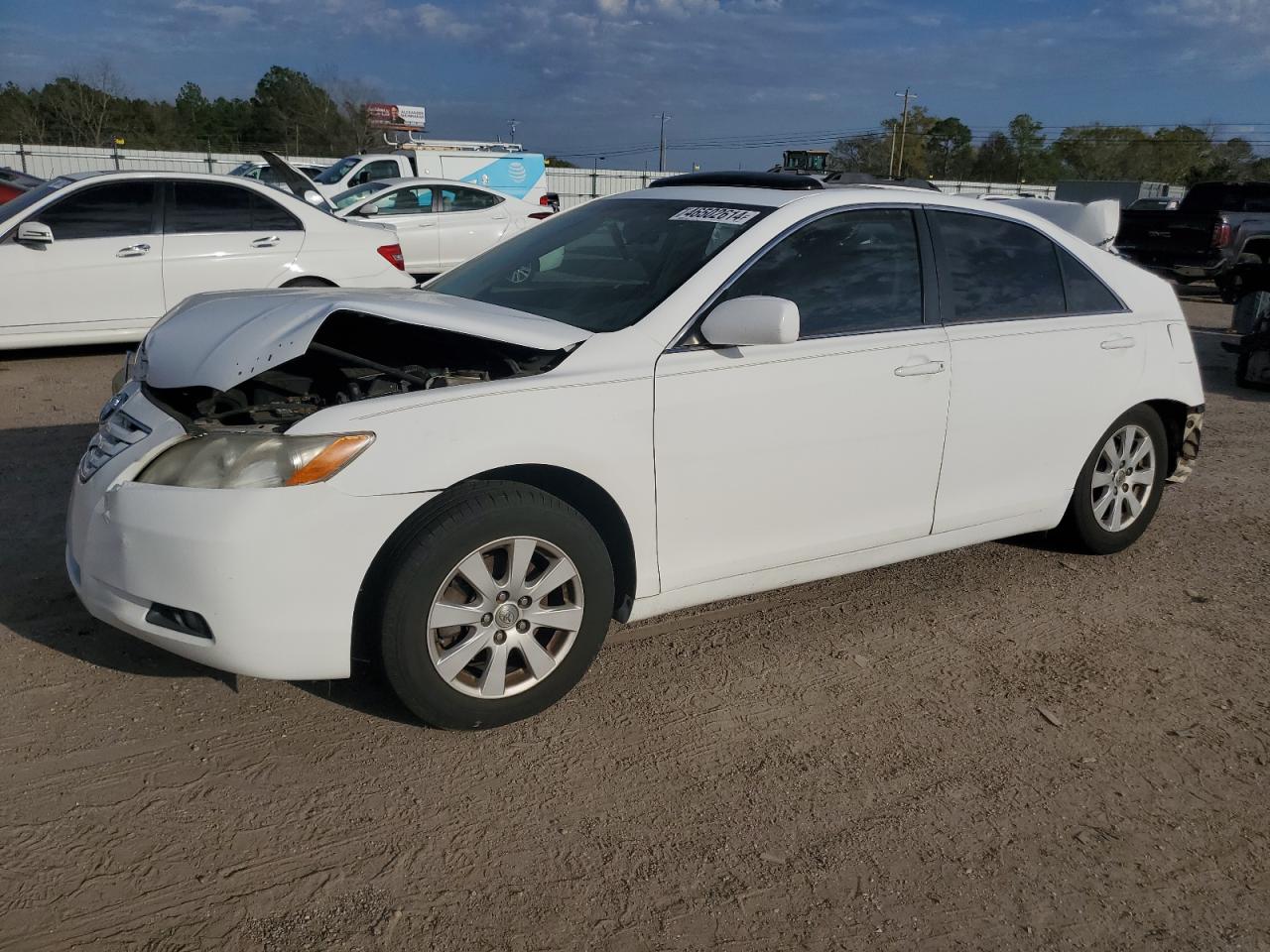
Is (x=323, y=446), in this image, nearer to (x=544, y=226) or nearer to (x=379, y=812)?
(x=379, y=812)

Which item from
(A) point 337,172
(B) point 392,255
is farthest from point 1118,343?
(A) point 337,172

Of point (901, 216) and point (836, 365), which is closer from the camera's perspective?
point (836, 365)

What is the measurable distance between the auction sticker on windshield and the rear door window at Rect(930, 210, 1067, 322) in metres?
0.85

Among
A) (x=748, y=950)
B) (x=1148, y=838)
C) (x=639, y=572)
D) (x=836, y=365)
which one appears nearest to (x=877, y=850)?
(x=748, y=950)

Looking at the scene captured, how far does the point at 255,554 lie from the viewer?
2803 millimetres

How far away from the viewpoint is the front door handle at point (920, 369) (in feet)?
12.6

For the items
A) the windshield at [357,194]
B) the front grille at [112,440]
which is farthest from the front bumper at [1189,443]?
the windshield at [357,194]

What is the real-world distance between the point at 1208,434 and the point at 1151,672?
4.64 m

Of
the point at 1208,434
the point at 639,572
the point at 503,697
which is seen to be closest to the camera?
the point at 503,697

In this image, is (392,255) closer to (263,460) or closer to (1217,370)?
(263,460)

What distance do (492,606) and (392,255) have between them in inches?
281

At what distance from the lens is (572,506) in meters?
3.32

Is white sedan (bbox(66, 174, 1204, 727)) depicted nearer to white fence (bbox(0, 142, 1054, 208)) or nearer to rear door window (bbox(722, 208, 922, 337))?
rear door window (bbox(722, 208, 922, 337))

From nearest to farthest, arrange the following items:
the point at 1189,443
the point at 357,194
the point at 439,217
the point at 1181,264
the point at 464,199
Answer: the point at 1189,443 < the point at 439,217 < the point at 464,199 < the point at 357,194 < the point at 1181,264
